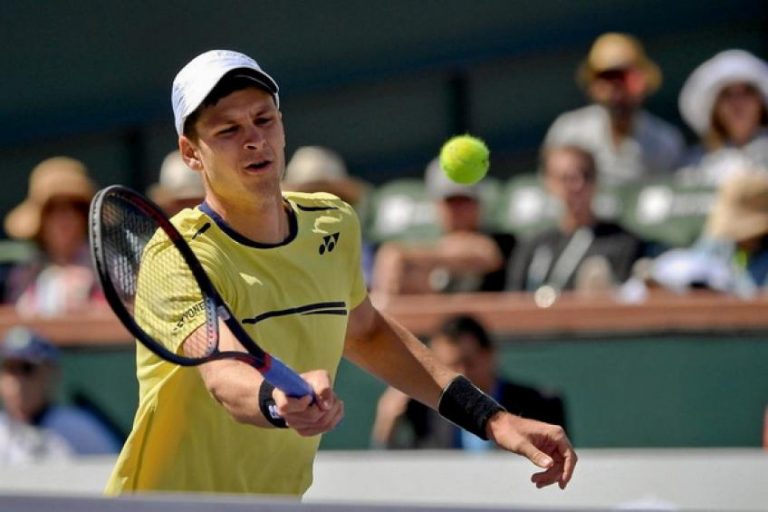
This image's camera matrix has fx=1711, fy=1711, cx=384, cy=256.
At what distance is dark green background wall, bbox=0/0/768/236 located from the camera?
952 cm

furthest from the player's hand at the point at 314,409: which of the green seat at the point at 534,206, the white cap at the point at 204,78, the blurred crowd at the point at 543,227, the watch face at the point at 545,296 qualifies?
the green seat at the point at 534,206

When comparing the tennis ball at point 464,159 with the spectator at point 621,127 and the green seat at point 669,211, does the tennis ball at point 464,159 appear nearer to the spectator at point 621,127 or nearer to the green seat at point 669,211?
the green seat at point 669,211

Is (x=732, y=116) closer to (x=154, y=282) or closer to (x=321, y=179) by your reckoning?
(x=321, y=179)

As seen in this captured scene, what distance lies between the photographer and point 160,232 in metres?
3.65

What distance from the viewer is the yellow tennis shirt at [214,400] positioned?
12.2 ft

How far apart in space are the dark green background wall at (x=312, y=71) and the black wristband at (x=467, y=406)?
549cm

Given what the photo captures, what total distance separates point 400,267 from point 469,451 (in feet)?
4.12

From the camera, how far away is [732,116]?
7.46 metres

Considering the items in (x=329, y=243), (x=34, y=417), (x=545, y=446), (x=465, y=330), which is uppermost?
(x=329, y=243)

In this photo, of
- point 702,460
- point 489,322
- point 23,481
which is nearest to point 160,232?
point 702,460

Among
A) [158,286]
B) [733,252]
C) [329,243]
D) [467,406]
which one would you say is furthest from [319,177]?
[158,286]

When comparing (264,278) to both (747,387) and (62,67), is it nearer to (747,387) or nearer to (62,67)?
(747,387)

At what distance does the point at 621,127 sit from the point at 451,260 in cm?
104

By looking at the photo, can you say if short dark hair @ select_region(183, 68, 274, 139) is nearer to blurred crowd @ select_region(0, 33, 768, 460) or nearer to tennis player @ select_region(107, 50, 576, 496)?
tennis player @ select_region(107, 50, 576, 496)
